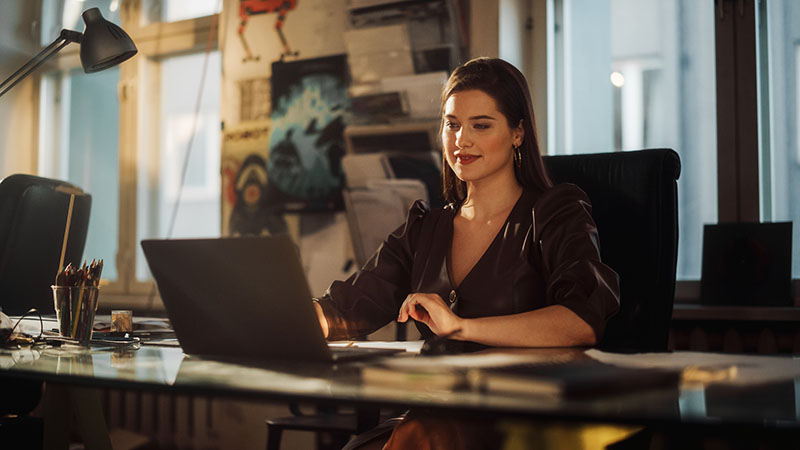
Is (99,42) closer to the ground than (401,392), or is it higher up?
higher up

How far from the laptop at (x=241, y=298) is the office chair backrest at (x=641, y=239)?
565 millimetres

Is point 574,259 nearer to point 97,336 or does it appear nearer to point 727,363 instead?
point 727,363

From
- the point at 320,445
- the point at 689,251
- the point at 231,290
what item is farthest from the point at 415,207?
the point at 320,445

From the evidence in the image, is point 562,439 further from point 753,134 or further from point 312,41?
point 312,41

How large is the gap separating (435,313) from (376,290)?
1.56 ft

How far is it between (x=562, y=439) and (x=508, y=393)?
26cm

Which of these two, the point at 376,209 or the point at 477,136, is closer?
the point at 477,136

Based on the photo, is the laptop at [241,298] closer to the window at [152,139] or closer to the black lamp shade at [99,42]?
the black lamp shade at [99,42]

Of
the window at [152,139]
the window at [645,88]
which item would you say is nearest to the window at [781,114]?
the window at [645,88]

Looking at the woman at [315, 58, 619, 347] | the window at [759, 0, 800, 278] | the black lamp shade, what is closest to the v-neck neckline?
the woman at [315, 58, 619, 347]

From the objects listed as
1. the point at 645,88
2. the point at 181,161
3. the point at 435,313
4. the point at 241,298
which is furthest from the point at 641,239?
the point at 181,161

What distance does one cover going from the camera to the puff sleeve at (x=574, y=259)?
1.09 m

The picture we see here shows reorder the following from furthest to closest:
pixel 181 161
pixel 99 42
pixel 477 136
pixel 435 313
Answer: pixel 181 161 < pixel 99 42 < pixel 477 136 < pixel 435 313

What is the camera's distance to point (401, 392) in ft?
2.02
